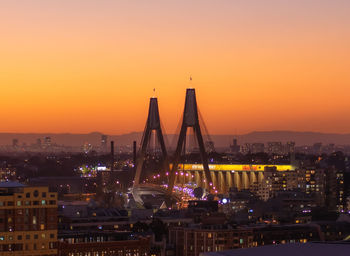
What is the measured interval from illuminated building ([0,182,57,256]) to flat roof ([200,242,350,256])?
14.1 m

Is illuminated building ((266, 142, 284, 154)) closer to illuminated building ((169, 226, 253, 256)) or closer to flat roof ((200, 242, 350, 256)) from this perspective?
illuminated building ((169, 226, 253, 256))

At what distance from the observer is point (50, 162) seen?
10131cm

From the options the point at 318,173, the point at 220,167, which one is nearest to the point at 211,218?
the point at 318,173

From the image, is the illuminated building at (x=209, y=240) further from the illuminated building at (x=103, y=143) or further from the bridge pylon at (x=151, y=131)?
A: the illuminated building at (x=103, y=143)

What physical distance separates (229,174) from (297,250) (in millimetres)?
61403

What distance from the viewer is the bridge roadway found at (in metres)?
71.0

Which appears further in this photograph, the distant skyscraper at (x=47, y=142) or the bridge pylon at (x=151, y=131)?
the distant skyscraper at (x=47, y=142)

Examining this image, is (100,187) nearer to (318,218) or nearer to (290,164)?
(290,164)

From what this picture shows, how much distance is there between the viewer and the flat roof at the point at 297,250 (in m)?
13.4

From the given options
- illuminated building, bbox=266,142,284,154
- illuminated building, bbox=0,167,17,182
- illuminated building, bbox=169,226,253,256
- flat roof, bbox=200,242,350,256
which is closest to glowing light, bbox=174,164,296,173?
illuminated building, bbox=0,167,17,182

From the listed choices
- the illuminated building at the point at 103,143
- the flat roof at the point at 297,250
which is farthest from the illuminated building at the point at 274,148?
the flat roof at the point at 297,250

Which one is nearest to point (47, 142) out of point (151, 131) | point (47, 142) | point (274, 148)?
point (47, 142)

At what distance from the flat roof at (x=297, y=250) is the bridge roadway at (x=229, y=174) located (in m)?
54.2

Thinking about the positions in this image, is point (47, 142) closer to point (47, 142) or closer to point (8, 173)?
point (47, 142)
